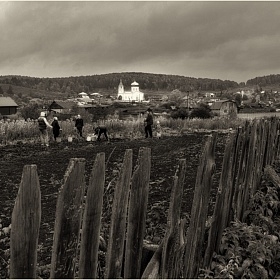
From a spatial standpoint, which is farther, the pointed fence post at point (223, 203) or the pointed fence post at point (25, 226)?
the pointed fence post at point (223, 203)

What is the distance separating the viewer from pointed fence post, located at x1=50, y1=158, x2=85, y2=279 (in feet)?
5.00

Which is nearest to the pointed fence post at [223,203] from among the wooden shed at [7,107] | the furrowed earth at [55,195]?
the furrowed earth at [55,195]

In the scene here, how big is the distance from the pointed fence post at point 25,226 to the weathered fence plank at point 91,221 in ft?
0.90

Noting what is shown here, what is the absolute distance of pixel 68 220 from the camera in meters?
1.54

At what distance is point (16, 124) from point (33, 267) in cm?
1760

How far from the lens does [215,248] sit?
3.10m

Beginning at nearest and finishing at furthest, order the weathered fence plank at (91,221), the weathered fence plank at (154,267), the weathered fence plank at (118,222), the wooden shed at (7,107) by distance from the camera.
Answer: the weathered fence plank at (91,221) → the weathered fence plank at (118,222) → the weathered fence plank at (154,267) → the wooden shed at (7,107)

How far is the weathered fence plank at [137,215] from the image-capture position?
→ 1985mm

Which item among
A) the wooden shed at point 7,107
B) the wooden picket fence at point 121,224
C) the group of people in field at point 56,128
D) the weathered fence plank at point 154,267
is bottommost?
the wooden shed at point 7,107

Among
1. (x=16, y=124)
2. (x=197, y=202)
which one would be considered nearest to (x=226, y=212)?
(x=197, y=202)

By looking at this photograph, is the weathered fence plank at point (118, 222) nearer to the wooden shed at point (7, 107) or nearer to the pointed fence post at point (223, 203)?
the pointed fence post at point (223, 203)

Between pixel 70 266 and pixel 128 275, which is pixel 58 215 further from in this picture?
pixel 128 275

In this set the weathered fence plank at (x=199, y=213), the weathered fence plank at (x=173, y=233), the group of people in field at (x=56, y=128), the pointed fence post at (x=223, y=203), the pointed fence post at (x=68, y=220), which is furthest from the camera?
the group of people in field at (x=56, y=128)

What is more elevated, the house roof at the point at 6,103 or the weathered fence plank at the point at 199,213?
the weathered fence plank at the point at 199,213
